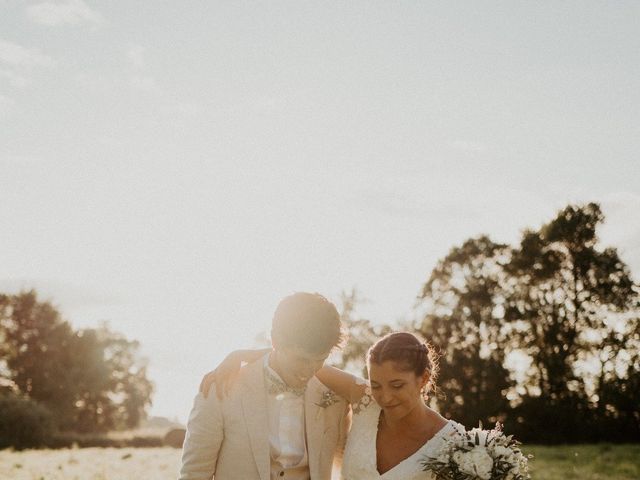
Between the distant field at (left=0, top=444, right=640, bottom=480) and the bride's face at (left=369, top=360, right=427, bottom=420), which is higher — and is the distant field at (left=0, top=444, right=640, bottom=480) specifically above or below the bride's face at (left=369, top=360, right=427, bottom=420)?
below

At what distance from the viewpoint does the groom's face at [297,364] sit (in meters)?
4.04

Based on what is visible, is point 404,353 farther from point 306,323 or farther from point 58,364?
point 58,364

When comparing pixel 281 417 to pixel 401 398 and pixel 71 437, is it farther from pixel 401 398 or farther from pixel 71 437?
pixel 71 437

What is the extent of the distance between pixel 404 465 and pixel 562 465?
20.4m

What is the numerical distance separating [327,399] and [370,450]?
113 cm

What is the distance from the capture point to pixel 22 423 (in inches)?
1384

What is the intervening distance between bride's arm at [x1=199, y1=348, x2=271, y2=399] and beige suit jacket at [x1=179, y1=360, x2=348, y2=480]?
45mm

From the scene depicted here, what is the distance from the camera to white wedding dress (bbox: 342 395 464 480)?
5.32 meters

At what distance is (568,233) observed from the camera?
41.5 m

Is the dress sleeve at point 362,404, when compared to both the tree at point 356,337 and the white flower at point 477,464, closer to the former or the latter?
the white flower at point 477,464

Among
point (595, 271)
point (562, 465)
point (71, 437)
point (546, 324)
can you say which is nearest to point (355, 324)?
point (546, 324)

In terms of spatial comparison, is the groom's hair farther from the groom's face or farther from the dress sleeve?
the dress sleeve

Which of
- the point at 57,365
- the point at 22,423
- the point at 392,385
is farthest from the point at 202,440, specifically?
the point at 57,365

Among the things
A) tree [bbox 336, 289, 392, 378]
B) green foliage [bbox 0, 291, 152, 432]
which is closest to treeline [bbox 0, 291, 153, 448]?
green foliage [bbox 0, 291, 152, 432]
